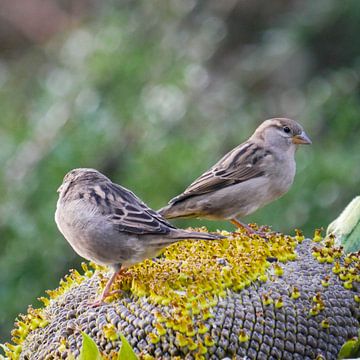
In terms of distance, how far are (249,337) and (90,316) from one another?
0.58 metres

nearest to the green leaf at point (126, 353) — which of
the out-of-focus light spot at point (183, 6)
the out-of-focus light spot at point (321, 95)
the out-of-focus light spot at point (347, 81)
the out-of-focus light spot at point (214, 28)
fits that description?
the out-of-focus light spot at point (321, 95)

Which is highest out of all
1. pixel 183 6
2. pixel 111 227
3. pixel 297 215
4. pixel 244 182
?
pixel 183 6

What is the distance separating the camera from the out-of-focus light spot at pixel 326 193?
7781mm

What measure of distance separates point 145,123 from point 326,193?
1.72 m

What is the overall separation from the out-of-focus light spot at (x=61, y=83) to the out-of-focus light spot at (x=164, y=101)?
2.33ft

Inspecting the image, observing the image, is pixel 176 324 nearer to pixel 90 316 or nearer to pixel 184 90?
pixel 90 316

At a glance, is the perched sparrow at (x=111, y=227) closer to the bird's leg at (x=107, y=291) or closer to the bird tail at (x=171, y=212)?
the bird's leg at (x=107, y=291)

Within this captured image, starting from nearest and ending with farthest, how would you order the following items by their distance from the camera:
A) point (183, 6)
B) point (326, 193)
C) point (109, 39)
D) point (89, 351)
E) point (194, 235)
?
1. point (89, 351)
2. point (194, 235)
3. point (326, 193)
4. point (109, 39)
5. point (183, 6)

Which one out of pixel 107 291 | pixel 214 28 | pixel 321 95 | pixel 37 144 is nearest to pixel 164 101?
pixel 37 144

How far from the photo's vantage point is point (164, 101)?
340 inches

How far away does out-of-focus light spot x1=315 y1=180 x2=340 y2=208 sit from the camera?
7781 mm

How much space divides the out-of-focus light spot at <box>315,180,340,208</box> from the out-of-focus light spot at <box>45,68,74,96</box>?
2425 millimetres

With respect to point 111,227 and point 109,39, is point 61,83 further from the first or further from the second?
point 111,227

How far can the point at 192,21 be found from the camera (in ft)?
34.8
